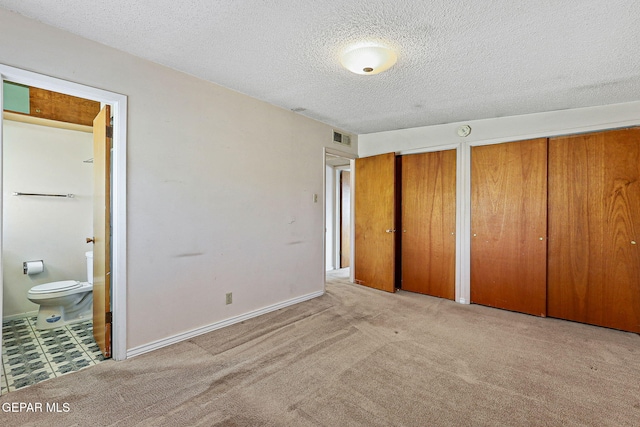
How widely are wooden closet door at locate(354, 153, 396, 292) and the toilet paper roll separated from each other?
383 cm

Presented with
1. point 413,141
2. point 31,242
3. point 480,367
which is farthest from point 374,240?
point 31,242

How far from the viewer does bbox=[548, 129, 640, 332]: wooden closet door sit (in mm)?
2920

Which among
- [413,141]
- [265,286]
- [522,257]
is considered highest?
[413,141]

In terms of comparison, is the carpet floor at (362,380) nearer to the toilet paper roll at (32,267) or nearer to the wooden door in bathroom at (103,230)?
the wooden door in bathroom at (103,230)

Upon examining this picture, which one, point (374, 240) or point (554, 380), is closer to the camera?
point (554, 380)

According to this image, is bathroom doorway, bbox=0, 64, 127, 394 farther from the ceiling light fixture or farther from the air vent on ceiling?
the air vent on ceiling

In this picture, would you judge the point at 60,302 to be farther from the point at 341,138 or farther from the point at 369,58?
the point at 341,138

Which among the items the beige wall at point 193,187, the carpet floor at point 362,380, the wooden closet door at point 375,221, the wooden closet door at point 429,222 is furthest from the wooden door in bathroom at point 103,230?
the wooden closet door at point 429,222

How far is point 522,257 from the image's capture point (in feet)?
11.3

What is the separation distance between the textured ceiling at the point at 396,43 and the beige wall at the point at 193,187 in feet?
0.53

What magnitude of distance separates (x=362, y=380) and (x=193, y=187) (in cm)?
205

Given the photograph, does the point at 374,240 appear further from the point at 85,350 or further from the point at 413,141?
the point at 85,350

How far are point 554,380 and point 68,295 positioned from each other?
4124 millimetres

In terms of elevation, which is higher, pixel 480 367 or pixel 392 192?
pixel 392 192
